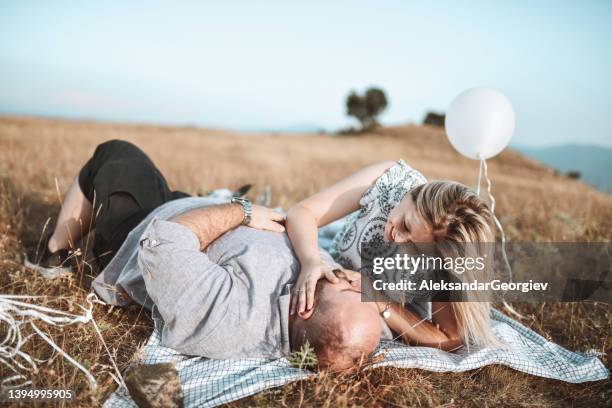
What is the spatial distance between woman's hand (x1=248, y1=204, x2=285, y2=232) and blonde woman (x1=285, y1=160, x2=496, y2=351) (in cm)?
9

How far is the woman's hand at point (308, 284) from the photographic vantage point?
221 cm

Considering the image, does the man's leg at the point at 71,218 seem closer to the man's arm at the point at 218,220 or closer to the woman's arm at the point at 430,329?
the man's arm at the point at 218,220

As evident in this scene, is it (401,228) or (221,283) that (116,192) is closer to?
(221,283)

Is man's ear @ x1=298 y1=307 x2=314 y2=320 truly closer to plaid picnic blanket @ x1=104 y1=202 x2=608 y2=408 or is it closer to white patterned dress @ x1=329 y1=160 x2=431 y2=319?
plaid picnic blanket @ x1=104 y1=202 x2=608 y2=408

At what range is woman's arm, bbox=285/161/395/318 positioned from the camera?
2.28 meters

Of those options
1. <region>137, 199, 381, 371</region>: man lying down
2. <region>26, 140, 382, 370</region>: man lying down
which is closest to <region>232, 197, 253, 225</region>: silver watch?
<region>26, 140, 382, 370</region>: man lying down

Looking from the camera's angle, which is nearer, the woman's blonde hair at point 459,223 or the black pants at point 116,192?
the woman's blonde hair at point 459,223

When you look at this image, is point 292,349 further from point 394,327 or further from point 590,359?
point 590,359

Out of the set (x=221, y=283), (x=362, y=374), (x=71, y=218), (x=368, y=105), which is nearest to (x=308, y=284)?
(x=221, y=283)

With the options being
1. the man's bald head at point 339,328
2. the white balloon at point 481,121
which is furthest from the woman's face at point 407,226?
the white balloon at point 481,121

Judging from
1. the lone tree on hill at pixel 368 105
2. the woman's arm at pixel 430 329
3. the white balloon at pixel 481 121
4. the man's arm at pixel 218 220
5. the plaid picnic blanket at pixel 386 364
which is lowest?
the plaid picnic blanket at pixel 386 364

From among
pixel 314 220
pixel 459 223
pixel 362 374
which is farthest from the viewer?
pixel 314 220

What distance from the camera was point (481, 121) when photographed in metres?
3.98

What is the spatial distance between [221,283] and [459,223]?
145 centimetres
